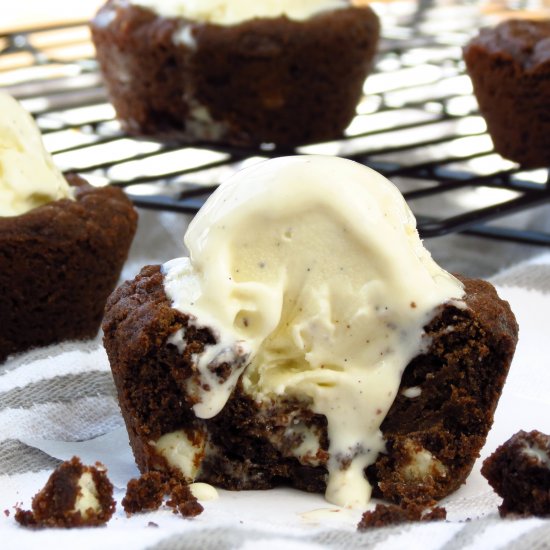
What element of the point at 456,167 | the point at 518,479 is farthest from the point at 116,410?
the point at 456,167

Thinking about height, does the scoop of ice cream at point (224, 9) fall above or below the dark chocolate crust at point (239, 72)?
above

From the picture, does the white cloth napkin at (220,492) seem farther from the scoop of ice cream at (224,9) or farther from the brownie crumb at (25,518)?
the scoop of ice cream at (224,9)

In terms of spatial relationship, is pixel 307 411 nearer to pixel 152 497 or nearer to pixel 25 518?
pixel 152 497

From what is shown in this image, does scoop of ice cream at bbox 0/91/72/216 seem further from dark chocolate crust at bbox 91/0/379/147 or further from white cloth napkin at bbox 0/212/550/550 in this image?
dark chocolate crust at bbox 91/0/379/147

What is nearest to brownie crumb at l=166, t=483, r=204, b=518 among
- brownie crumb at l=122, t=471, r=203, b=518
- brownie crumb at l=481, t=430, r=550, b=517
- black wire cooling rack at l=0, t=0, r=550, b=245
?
brownie crumb at l=122, t=471, r=203, b=518

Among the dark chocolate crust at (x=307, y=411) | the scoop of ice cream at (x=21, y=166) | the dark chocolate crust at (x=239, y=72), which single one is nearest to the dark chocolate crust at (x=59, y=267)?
the scoop of ice cream at (x=21, y=166)

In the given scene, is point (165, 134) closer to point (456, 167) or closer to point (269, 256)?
point (456, 167)

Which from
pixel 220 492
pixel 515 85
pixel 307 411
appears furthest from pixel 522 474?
pixel 515 85
